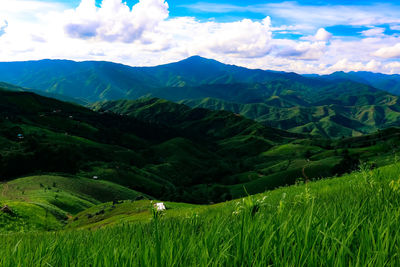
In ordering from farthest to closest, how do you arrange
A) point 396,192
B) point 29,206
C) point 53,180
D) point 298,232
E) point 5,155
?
point 5,155 → point 53,180 → point 29,206 → point 396,192 → point 298,232

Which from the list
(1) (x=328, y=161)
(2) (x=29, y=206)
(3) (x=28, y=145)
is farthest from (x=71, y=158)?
(1) (x=328, y=161)

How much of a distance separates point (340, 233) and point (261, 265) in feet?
2.30

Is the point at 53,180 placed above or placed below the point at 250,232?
below

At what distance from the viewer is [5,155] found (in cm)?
12825

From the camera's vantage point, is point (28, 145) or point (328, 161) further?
point (328, 161)

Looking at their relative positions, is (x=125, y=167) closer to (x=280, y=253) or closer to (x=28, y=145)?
(x=28, y=145)

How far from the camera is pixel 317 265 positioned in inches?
69.8

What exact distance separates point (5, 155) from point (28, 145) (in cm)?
2137

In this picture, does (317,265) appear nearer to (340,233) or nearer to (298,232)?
(298,232)

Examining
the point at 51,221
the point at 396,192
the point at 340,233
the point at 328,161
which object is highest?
the point at 340,233

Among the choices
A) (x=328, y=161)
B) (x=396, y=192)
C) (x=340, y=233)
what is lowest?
(x=328, y=161)

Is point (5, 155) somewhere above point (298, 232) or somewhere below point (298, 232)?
below

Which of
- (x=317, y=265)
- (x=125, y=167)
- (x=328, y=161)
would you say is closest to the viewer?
(x=317, y=265)

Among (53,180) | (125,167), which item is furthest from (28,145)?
(53,180)
